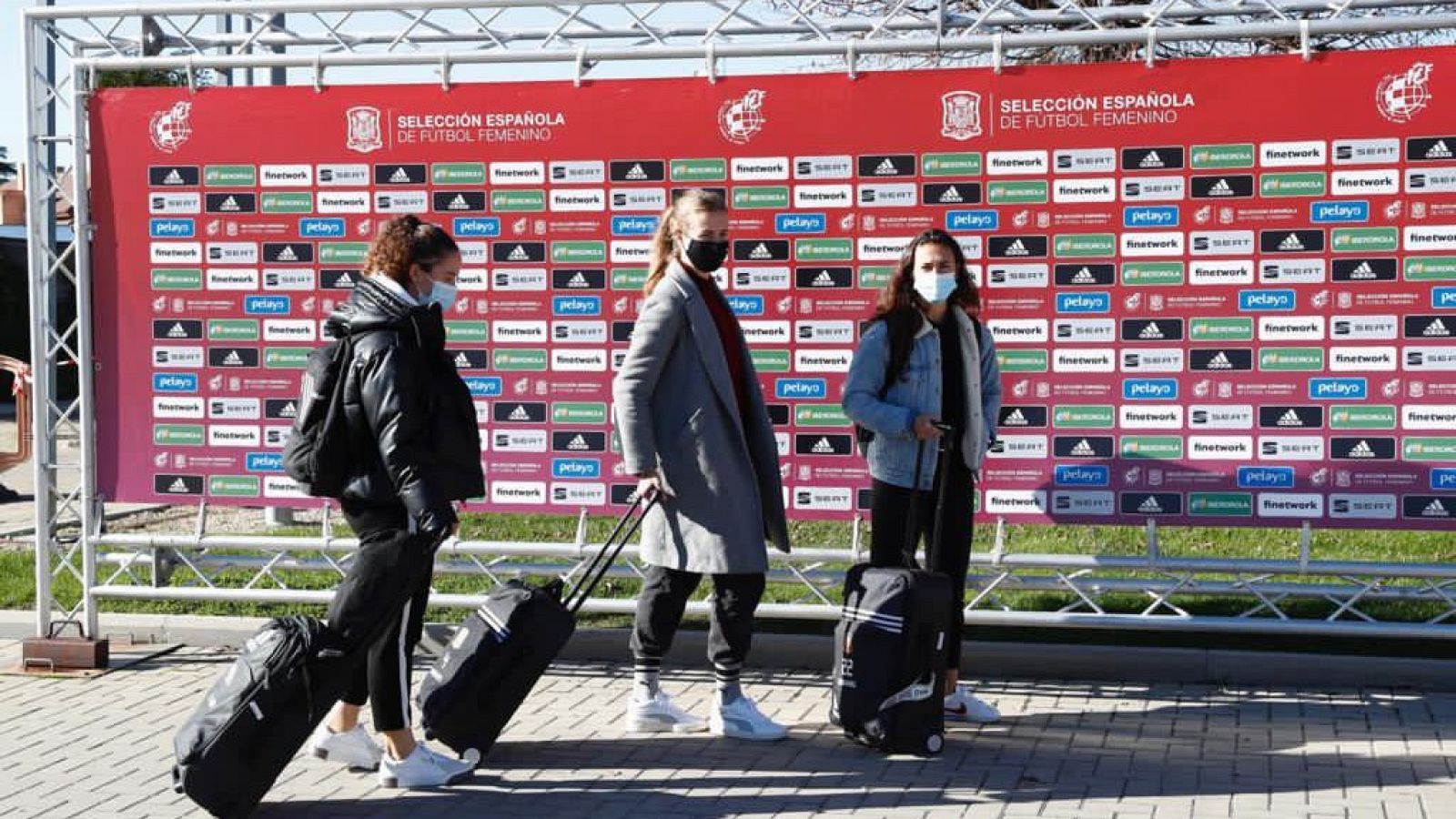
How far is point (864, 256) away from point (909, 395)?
45.3 inches

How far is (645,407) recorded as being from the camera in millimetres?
6660

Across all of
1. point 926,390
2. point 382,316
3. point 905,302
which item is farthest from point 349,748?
point 905,302

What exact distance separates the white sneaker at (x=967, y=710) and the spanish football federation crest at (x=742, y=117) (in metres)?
2.62

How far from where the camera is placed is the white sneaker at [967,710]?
7.16 m

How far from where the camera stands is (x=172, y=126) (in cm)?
844

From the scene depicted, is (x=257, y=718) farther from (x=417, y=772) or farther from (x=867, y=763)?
(x=867, y=763)

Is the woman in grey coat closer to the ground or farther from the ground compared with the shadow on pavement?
farther from the ground

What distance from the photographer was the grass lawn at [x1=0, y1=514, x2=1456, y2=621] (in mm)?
9070

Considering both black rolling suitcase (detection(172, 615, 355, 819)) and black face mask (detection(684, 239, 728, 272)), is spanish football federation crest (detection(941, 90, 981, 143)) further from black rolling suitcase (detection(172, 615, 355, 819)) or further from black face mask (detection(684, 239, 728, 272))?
black rolling suitcase (detection(172, 615, 355, 819))

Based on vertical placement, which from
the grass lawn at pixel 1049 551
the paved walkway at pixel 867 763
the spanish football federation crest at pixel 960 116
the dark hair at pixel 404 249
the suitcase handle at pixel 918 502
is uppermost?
the spanish football federation crest at pixel 960 116

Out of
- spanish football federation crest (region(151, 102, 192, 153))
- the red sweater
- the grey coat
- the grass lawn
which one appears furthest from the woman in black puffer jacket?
the grass lawn

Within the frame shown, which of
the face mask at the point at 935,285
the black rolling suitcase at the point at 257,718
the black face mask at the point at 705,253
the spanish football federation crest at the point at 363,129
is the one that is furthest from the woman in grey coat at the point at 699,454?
the spanish football federation crest at the point at 363,129

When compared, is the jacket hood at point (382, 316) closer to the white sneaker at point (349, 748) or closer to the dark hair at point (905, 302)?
the white sneaker at point (349, 748)

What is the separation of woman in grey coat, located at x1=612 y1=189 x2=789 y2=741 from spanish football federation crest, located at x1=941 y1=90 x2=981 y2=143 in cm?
146
